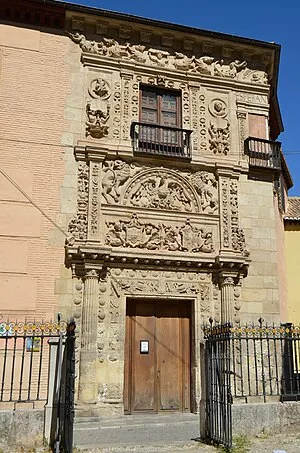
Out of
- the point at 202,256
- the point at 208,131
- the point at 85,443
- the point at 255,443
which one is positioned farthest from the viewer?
the point at 208,131

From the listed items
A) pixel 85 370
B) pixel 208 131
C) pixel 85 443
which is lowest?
pixel 85 443

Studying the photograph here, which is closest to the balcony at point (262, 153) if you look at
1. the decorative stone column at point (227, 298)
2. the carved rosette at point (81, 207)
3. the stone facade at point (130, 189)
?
the stone facade at point (130, 189)

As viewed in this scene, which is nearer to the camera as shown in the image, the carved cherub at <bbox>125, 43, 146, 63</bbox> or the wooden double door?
the wooden double door

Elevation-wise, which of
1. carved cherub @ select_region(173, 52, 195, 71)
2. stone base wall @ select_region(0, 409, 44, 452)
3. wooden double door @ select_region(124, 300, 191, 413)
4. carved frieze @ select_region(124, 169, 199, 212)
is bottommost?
stone base wall @ select_region(0, 409, 44, 452)

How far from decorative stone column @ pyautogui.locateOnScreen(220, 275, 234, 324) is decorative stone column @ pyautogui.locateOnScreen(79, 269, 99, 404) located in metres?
3.07

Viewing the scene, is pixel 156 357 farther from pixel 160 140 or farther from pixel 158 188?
pixel 160 140

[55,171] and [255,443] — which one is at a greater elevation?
[55,171]

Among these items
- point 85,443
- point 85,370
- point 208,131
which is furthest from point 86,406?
point 208,131

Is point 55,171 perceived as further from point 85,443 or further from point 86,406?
point 85,443

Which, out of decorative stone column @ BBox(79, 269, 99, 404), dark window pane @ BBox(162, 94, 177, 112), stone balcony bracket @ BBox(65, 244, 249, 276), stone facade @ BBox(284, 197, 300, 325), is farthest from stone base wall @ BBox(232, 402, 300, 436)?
stone facade @ BBox(284, 197, 300, 325)

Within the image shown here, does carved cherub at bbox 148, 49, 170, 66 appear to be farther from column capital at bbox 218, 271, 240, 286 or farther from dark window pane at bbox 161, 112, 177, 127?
column capital at bbox 218, 271, 240, 286

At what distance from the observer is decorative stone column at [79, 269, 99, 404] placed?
33.5ft

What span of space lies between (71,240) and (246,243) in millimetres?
4413

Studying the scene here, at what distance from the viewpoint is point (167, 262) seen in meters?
11.4
